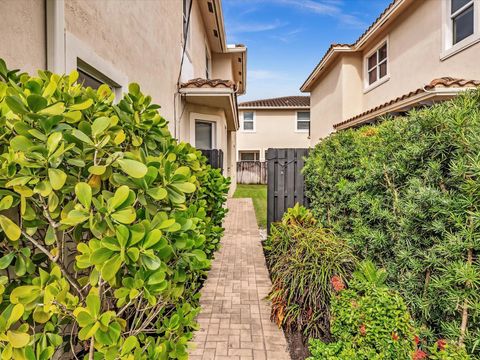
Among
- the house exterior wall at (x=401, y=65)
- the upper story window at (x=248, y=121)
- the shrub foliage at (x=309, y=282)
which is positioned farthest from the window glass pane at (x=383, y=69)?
the upper story window at (x=248, y=121)

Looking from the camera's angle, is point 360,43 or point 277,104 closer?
point 360,43

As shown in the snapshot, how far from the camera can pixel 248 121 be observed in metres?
30.1

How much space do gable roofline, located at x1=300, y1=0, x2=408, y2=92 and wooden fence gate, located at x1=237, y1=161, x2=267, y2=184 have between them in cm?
975

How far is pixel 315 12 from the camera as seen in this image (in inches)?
892

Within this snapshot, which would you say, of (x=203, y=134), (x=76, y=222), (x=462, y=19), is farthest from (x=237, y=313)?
(x=462, y=19)

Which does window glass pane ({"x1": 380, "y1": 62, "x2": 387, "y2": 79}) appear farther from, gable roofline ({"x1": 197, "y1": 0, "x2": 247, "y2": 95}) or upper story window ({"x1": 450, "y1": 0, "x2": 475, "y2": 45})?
gable roofline ({"x1": 197, "y1": 0, "x2": 247, "y2": 95})

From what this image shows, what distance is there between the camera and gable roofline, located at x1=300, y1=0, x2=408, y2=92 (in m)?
11.2

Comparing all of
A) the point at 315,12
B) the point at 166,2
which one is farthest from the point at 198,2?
the point at 315,12

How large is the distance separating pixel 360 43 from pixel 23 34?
1449 cm

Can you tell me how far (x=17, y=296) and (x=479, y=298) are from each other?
2685 millimetres

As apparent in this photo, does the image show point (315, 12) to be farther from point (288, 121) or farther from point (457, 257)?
point (457, 257)

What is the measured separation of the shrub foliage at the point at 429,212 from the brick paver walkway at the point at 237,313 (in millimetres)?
1566

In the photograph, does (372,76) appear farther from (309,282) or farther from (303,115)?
(303,115)

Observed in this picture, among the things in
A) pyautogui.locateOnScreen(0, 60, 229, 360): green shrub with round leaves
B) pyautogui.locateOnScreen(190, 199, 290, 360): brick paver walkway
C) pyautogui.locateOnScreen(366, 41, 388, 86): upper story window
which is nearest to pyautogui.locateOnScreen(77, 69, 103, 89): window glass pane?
pyautogui.locateOnScreen(0, 60, 229, 360): green shrub with round leaves
